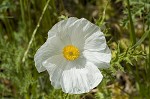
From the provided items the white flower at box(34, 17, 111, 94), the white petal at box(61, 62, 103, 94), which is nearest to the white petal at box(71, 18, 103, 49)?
the white flower at box(34, 17, 111, 94)

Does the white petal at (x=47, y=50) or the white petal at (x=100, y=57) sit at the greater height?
the white petal at (x=47, y=50)

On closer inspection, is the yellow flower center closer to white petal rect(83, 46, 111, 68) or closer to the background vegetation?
white petal rect(83, 46, 111, 68)

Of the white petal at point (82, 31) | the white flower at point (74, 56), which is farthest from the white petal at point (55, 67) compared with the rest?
the white petal at point (82, 31)

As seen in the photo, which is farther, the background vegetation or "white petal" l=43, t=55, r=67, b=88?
the background vegetation

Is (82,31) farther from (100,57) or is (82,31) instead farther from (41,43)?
(41,43)

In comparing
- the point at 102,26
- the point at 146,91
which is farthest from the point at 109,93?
the point at 102,26

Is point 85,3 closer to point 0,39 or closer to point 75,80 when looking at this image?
point 0,39

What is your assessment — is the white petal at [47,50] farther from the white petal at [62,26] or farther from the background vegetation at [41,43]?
the background vegetation at [41,43]
